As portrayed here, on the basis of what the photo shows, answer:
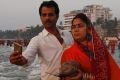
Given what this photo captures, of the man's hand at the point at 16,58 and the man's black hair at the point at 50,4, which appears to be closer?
the man's hand at the point at 16,58

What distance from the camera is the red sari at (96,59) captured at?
2.93 m

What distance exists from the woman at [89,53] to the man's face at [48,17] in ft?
1.87

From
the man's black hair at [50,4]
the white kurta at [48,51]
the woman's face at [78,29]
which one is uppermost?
the man's black hair at [50,4]

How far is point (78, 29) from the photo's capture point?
3.08 m

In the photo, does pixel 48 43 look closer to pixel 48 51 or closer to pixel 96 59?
pixel 48 51

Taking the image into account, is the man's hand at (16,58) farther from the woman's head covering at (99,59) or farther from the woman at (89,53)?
the woman's head covering at (99,59)

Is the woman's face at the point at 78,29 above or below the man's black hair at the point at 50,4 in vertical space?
below

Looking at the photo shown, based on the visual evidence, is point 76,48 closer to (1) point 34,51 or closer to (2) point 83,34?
(2) point 83,34

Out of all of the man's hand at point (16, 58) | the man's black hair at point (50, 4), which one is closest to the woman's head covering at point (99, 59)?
the man's hand at point (16, 58)

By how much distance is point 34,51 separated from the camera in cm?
352

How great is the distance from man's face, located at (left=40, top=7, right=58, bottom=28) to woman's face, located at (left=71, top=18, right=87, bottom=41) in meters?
0.57

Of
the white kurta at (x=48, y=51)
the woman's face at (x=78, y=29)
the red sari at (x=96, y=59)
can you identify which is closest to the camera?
the red sari at (x=96, y=59)

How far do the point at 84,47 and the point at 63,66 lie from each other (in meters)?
0.23

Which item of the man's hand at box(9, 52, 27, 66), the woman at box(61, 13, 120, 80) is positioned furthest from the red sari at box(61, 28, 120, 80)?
the man's hand at box(9, 52, 27, 66)
